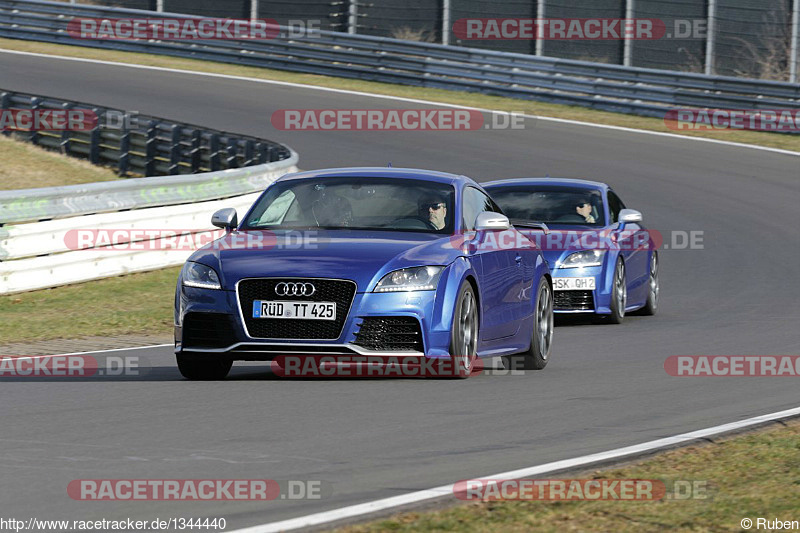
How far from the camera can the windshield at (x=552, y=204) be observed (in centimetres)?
1580

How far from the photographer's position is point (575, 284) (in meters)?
14.8

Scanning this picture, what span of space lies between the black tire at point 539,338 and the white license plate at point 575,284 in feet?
9.53

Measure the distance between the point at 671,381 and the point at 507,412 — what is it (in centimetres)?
220

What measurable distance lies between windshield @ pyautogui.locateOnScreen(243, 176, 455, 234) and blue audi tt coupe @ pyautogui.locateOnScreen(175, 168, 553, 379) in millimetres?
10

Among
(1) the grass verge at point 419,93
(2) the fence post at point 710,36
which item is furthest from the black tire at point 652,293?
(2) the fence post at point 710,36

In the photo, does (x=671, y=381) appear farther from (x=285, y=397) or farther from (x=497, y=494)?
(x=497, y=494)

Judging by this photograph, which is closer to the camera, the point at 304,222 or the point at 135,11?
the point at 304,222

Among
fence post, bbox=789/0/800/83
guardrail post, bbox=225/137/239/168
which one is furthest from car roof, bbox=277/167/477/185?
fence post, bbox=789/0/800/83

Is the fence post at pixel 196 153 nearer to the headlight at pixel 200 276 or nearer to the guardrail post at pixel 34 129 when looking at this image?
the guardrail post at pixel 34 129

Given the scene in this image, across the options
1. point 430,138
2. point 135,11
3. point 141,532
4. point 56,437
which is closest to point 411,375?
point 56,437

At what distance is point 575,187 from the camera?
1617 cm

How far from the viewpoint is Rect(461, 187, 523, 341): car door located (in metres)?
10.2

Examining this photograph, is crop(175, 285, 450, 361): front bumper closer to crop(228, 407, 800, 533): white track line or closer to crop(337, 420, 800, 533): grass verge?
crop(228, 407, 800, 533): white track line

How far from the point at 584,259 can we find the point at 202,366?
6.00 m
